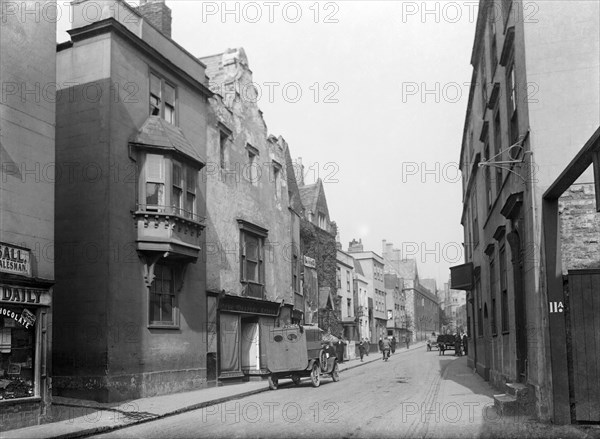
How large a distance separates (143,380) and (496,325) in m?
11.4

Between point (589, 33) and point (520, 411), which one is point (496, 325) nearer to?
point (520, 411)

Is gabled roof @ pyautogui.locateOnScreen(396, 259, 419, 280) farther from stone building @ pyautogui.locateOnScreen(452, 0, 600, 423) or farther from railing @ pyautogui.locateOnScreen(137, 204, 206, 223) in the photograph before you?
stone building @ pyautogui.locateOnScreen(452, 0, 600, 423)

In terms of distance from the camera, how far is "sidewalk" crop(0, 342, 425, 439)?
41.3 feet

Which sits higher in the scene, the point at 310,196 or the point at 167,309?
the point at 310,196

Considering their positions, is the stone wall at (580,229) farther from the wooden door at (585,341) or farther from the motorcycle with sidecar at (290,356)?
the motorcycle with sidecar at (290,356)

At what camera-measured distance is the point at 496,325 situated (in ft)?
68.9

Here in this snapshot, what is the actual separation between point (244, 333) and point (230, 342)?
2.20m

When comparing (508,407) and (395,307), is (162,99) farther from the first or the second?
(395,307)

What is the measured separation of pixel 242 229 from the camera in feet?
87.4

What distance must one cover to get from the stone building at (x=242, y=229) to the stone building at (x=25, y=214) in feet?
31.0

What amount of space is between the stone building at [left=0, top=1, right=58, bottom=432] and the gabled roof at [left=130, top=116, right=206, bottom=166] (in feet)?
15.4

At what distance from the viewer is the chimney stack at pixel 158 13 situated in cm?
2333

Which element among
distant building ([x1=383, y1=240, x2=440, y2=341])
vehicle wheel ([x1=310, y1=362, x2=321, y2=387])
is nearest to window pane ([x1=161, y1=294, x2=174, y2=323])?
vehicle wheel ([x1=310, y1=362, x2=321, y2=387])

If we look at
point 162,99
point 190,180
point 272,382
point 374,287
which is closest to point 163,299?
point 190,180
